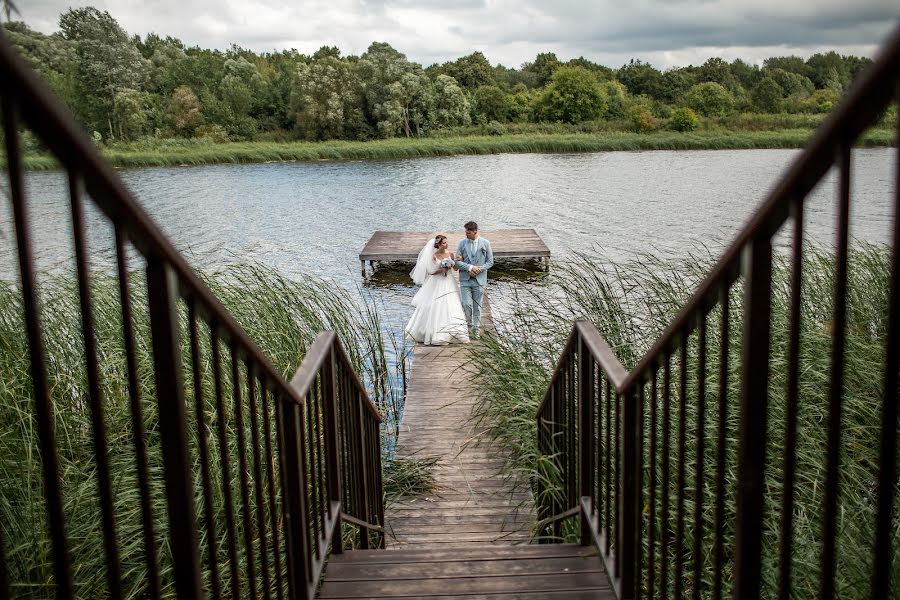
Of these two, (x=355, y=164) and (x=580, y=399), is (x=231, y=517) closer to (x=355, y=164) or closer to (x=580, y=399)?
(x=580, y=399)

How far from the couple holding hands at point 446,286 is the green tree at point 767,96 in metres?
59.9

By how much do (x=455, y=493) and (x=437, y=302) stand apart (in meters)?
5.56

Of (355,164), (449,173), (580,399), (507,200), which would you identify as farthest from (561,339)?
(355,164)

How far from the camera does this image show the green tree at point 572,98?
67.9 meters

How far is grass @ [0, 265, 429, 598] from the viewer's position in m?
3.00

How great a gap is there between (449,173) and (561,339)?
3274 cm

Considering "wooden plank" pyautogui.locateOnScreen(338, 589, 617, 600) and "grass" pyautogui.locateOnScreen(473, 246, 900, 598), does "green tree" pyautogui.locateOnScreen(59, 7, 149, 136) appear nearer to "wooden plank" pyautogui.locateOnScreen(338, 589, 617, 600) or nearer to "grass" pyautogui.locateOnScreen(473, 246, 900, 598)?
"grass" pyautogui.locateOnScreen(473, 246, 900, 598)

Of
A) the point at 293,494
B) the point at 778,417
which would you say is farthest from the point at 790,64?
the point at 293,494

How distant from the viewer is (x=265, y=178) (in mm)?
38656

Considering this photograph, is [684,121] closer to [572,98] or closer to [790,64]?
[572,98]

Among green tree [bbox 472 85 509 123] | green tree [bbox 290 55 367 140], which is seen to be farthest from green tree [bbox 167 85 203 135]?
green tree [bbox 472 85 509 123]

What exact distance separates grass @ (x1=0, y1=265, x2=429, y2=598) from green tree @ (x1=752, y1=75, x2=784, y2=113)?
2571 inches

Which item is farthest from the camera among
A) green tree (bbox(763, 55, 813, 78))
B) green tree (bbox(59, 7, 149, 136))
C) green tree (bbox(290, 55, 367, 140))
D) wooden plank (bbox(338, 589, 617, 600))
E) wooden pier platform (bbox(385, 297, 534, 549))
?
green tree (bbox(763, 55, 813, 78))

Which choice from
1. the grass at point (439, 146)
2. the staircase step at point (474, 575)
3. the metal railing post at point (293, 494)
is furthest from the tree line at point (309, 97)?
the metal railing post at point (293, 494)
